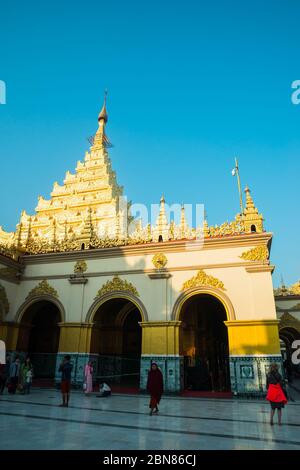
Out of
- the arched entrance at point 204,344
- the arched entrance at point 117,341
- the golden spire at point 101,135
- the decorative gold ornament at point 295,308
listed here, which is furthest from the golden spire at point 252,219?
the golden spire at point 101,135

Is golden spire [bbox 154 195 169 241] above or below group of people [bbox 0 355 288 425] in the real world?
above

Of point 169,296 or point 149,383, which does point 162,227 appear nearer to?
point 169,296

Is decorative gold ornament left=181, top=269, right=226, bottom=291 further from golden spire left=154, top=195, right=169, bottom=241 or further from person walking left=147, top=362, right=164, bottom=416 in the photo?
person walking left=147, top=362, right=164, bottom=416

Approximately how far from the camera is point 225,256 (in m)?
13.9

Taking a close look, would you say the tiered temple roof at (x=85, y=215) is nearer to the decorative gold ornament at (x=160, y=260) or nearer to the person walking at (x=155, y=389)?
the decorative gold ornament at (x=160, y=260)

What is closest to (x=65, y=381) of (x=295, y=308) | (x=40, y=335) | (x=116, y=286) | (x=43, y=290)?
(x=116, y=286)

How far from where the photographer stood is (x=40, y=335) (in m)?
19.5

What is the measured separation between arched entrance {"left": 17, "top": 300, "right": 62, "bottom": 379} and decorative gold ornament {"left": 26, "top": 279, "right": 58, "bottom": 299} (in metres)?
0.45

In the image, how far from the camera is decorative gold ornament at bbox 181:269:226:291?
13531 mm

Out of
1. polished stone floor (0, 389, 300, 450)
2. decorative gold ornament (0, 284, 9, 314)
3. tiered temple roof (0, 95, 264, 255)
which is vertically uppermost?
tiered temple roof (0, 95, 264, 255)

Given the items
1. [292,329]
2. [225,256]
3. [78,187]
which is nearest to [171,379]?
[225,256]

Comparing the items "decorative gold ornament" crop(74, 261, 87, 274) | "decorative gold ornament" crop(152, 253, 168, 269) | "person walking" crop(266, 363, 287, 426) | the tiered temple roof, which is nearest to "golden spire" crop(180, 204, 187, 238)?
the tiered temple roof

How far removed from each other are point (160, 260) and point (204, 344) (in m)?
6.79

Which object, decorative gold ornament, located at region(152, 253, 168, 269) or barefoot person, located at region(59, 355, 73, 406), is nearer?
barefoot person, located at region(59, 355, 73, 406)
